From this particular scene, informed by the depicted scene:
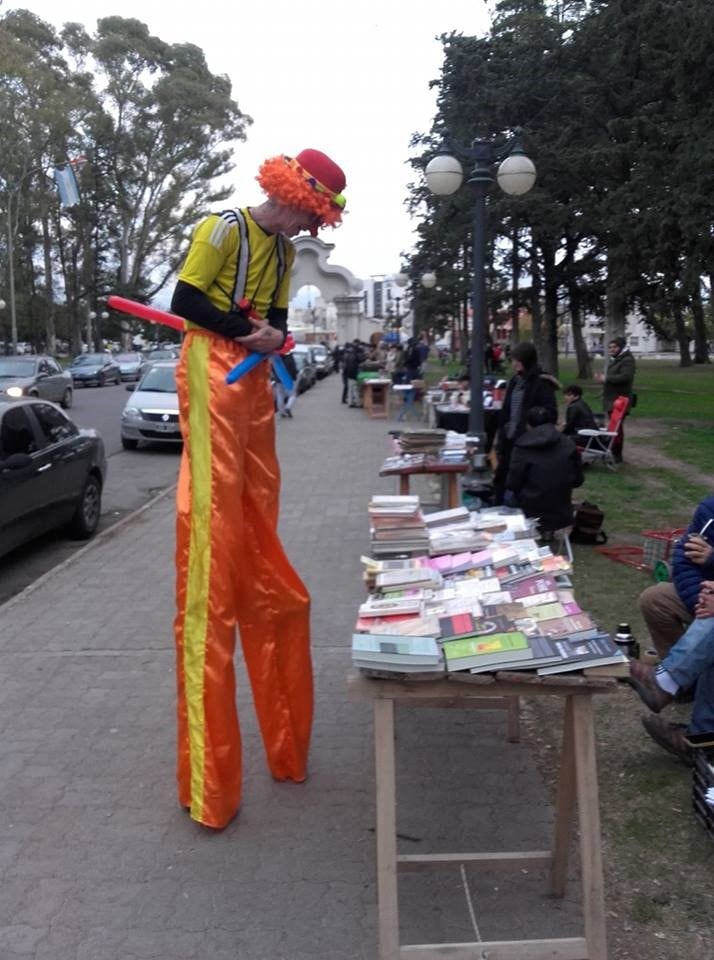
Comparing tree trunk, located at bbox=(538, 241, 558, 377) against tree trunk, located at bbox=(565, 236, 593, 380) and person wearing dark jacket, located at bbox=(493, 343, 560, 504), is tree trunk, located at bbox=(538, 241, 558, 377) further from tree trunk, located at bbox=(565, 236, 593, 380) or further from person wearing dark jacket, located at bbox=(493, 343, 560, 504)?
person wearing dark jacket, located at bbox=(493, 343, 560, 504)

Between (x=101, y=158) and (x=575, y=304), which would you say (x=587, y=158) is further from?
(x=101, y=158)

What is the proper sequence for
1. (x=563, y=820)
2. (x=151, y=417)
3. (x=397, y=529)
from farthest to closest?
1. (x=151, y=417)
2. (x=397, y=529)
3. (x=563, y=820)

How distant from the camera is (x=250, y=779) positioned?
426cm

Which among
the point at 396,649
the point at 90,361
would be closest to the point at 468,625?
the point at 396,649

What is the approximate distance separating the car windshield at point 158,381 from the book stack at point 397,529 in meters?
14.3

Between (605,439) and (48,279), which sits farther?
(48,279)

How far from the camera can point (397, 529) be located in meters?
4.91

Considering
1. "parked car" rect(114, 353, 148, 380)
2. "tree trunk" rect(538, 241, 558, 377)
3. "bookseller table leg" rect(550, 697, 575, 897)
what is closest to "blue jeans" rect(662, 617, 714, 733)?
"bookseller table leg" rect(550, 697, 575, 897)

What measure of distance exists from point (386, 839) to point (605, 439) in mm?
12196

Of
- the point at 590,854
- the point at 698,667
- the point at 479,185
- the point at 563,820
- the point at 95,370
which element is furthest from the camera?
the point at 95,370

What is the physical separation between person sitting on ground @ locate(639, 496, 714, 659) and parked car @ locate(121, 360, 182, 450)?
521 inches

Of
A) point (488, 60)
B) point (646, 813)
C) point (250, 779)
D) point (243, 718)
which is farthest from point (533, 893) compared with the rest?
point (488, 60)

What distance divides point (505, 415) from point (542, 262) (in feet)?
86.9

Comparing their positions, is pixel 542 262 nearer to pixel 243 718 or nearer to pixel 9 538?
pixel 9 538
